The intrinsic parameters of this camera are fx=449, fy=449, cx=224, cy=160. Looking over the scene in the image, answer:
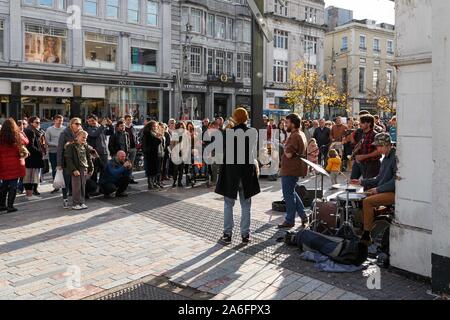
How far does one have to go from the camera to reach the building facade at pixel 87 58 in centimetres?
2734

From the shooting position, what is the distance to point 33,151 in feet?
33.1

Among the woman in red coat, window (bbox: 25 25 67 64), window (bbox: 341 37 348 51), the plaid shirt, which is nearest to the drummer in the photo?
the plaid shirt

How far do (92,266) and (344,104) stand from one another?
4708cm

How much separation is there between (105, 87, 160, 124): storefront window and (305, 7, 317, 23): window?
22967 millimetres

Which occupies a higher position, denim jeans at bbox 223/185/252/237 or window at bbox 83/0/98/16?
window at bbox 83/0/98/16

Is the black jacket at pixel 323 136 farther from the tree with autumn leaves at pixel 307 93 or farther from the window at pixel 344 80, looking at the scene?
the window at pixel 344 80

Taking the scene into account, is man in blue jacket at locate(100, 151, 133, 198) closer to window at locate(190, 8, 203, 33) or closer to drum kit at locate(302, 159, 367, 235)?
drum kit at locate(302, 159, 367, 235)

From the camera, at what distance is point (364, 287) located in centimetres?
489

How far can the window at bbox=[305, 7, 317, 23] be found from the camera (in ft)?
162

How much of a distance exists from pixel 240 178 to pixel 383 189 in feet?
6.71

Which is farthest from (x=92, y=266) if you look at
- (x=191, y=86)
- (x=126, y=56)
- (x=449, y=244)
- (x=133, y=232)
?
(x=191, y=86)

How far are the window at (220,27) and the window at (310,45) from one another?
1250 cm
